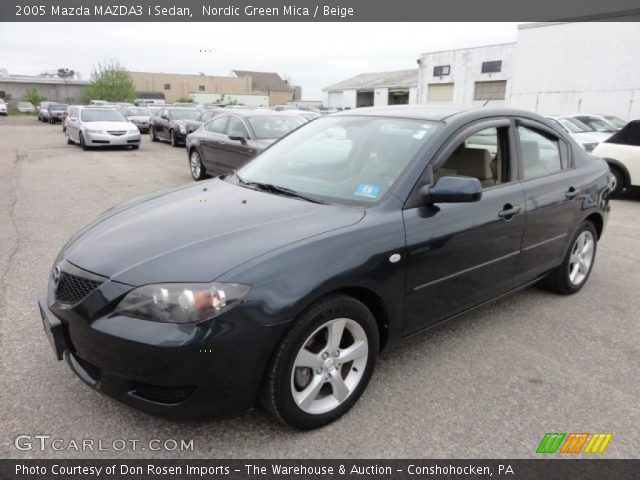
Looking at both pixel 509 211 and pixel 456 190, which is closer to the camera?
pixel 456 190

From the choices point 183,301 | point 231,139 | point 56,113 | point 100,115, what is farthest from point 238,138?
point 56,113

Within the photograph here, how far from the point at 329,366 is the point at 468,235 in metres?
1.26

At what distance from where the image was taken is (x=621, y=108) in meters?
23.7

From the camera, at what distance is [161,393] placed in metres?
2.19

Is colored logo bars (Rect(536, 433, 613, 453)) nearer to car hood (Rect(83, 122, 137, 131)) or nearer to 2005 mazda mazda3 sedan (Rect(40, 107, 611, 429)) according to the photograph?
2005 mazda mazda3 sedan (Rect(40, 107, 611, 429))

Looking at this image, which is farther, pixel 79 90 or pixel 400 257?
pixel 79 90

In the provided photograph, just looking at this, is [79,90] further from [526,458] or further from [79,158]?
[526,458]

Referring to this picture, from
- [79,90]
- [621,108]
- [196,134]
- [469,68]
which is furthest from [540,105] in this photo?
[79,90]

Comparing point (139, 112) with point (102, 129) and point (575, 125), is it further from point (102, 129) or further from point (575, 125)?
point (575, 125)

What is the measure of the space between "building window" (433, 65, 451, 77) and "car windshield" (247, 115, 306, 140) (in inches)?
1159

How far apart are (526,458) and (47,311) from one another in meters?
2.51

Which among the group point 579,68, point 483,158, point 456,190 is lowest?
point 456,190

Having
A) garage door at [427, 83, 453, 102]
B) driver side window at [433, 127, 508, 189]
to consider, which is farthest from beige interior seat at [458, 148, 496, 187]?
garage door at [427, 83, 453, 102]

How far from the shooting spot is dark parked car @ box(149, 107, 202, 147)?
18031 mm
